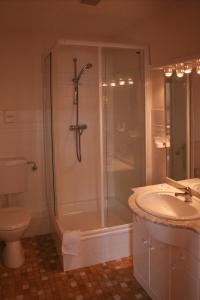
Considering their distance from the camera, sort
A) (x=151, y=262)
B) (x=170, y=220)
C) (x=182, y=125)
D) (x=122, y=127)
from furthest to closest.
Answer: (x=122, y=127) → (x=182, y=125) → (x=151, y=262) → (x=170, y=220)

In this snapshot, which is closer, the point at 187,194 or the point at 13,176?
the point at 187,194

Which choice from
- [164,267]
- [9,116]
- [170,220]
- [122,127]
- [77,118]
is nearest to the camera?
[170,220]

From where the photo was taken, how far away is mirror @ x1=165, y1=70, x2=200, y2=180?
2.46 m

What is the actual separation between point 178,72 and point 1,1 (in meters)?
1.56

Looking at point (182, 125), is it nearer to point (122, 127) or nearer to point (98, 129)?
point (122, 127)

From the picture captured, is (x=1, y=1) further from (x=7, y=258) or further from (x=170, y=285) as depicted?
(x=170, y=285)

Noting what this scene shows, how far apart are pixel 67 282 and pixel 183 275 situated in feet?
3.65

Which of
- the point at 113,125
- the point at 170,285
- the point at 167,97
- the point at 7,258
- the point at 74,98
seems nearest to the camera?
the point at 170,285

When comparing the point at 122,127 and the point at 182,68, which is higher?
the point at 182,68

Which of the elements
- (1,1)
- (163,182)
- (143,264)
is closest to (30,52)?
(1,1)

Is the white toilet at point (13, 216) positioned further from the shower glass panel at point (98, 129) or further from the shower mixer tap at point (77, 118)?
the shower mixer tap at point (77, 118)

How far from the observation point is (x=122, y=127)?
325cm

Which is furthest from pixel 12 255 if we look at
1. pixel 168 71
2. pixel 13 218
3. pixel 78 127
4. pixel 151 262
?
pixel 168 71

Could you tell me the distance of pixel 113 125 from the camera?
318cm
